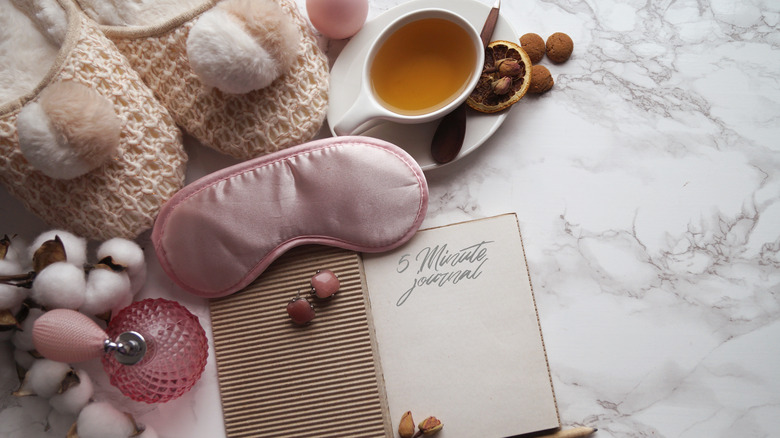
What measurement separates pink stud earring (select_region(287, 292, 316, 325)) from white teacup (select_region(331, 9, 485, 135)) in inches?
8.4

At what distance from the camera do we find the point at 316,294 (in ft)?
2.23

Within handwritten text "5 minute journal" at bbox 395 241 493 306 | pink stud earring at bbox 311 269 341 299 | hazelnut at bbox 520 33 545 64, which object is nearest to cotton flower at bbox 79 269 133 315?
pink stud earring at bbox 311 269 341 299

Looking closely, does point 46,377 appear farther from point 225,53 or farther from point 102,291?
point 225,53

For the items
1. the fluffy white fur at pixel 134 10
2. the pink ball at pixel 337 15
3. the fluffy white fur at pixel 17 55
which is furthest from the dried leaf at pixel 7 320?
the pink ball at pixel 337 15

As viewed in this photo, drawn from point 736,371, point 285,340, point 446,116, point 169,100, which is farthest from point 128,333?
point 736,371

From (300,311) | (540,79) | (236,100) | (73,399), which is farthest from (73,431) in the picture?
(540,79)

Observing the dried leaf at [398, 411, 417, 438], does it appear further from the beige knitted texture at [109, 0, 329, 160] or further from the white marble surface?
the beige knitted texture at [109, 0, 329, 160]

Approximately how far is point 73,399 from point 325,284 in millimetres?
319

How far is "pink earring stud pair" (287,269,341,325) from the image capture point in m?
0.67

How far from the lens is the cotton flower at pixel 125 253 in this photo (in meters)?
0.64

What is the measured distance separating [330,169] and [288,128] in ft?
0.23

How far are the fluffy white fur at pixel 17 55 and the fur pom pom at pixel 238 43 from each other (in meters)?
0.23

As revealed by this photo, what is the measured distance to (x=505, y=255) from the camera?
70cm

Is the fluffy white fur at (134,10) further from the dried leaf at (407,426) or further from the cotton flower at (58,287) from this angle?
the dried leaf at (407,426)
